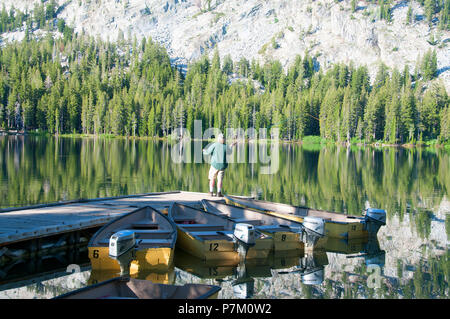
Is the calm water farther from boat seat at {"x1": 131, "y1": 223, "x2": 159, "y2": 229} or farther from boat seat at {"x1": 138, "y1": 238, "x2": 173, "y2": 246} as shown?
boat seat at {"x1": 131, "y1": 223, "x2": 159, "y2": 229}

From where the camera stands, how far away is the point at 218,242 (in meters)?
10.5

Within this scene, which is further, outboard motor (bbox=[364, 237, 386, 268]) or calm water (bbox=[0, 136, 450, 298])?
outboard motor (bbox=[364, 237, 386, 268])

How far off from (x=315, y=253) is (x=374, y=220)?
2621 millimetres

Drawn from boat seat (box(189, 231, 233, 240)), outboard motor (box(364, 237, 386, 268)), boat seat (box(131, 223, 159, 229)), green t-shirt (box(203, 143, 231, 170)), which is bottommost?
outboard motor (box(364, 237, 386, 268))

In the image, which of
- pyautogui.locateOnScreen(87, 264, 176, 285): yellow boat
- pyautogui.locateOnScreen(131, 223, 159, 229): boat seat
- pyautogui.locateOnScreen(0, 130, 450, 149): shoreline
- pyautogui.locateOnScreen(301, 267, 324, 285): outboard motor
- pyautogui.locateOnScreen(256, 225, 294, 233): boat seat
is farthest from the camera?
pyautogui.locateOnScreen(0, 130, 450, 149): shoreline

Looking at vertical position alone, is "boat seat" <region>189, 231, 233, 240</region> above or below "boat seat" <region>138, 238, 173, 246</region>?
below

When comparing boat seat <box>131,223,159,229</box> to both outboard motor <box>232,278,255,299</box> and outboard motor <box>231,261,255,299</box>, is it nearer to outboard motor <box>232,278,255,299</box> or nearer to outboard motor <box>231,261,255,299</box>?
outboard motor <box>231,261,255,299</box>

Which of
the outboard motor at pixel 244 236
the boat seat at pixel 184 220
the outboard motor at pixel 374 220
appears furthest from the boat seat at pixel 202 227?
the outboard motor at pixel 374 220

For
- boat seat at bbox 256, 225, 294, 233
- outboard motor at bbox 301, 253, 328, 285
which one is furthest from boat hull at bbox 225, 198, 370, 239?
outboard motor at bbox 301, 253, 328, 285

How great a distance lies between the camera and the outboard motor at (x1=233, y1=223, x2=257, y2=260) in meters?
10.1

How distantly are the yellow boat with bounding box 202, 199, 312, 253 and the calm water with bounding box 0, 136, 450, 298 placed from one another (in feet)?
1.39

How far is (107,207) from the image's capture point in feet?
46.6

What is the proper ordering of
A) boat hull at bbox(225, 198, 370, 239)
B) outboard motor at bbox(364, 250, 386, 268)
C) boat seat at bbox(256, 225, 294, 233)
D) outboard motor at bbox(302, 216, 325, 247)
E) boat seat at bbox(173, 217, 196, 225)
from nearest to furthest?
1. outboard motor at bbox(364, 250, 386, 268)
2. outboard motor at bbox(302, 216, 325, 247)
3. boat seat at bbox(256, 225, 294, 233)
4. boat hull at bbox(225, 198, 370, 239)
5. boat seat at bbox(173, 217, 196, 225)
